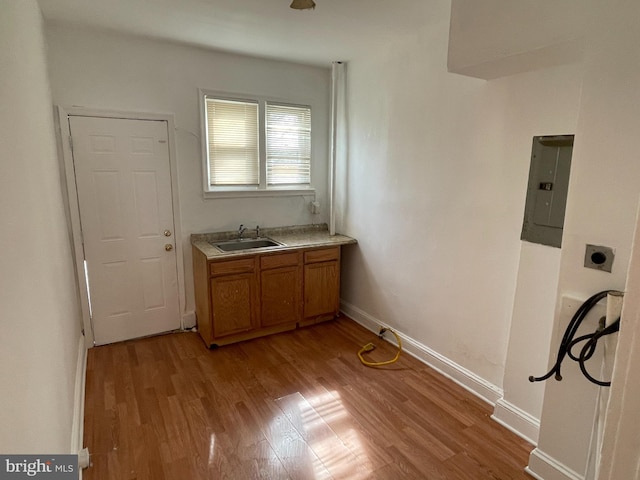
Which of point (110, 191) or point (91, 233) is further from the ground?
point (110, 191)

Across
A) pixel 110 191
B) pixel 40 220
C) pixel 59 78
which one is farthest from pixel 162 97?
pixel 40 220

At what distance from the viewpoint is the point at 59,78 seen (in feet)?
9.45

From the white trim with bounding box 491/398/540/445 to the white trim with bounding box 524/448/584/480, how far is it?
21 centimetres

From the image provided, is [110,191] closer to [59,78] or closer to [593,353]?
[59,78]

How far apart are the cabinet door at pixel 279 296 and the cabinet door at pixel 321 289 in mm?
113

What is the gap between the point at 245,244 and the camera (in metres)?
3.76

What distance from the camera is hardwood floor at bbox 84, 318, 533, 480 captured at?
201 cm

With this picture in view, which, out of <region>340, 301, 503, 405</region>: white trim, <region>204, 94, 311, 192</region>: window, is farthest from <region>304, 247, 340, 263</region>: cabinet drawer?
<region>204, 94, 311, 192</region>: window

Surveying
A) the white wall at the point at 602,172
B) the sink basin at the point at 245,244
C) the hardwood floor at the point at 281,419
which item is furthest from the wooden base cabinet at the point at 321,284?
the white wall at the point at 602,172

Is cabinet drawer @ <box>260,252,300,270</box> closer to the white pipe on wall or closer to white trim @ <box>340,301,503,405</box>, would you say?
the white pipe on wall

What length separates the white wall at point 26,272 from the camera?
958 mm

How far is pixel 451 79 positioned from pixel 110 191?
294cm

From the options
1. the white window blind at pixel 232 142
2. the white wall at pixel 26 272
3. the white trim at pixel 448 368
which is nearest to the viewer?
the white wall at pixel 26 272

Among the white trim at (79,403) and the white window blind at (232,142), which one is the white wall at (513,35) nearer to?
the white window blind at (232,142)
